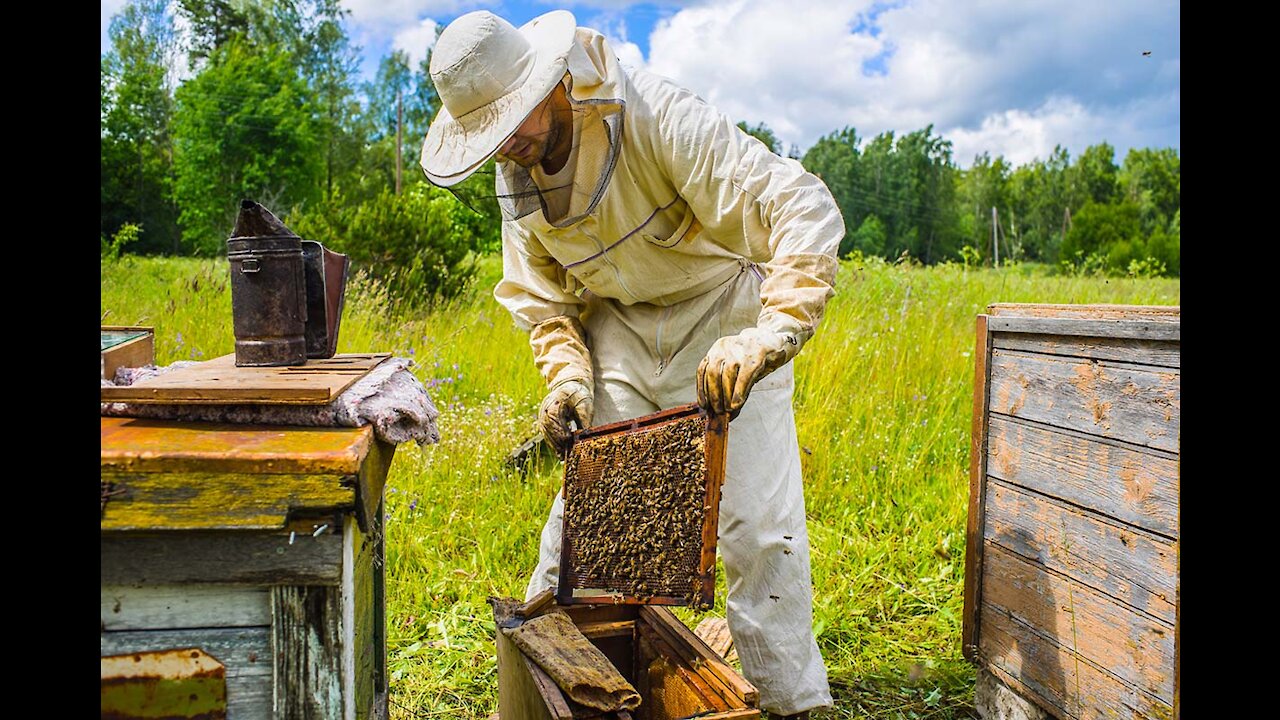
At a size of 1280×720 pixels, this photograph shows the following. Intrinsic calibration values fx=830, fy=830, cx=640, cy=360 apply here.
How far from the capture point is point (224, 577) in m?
1.29

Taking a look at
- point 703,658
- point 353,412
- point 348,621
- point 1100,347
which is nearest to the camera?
point 348,621

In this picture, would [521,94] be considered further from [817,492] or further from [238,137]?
[238,137]

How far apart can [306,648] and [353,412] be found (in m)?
0.44

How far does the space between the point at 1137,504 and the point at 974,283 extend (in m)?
6.54

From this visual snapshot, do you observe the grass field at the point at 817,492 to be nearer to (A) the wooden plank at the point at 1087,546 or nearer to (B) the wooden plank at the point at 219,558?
(A) the wooden plank at the point at 1087,546

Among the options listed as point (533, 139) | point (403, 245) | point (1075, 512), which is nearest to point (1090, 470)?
point (1075, 512)

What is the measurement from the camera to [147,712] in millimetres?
1301

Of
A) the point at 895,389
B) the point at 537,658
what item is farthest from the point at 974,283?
the point at 537,658

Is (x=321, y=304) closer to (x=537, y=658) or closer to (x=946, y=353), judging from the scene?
(x=537, y=658)

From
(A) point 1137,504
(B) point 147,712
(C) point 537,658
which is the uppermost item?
(A) point 1137,504

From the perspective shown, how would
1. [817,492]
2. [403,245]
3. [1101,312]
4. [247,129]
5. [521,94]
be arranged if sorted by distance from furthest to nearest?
1. [247,129]
2. [403,245]
3. [817,492]
4. [1101,312]
5. [521,94]

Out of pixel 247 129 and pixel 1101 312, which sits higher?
pixel 247 129

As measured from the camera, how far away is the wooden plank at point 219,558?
50.1 inches

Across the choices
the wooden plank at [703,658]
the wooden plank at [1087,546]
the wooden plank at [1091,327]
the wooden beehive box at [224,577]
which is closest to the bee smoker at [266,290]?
the wooden beehive box at [224,577]
